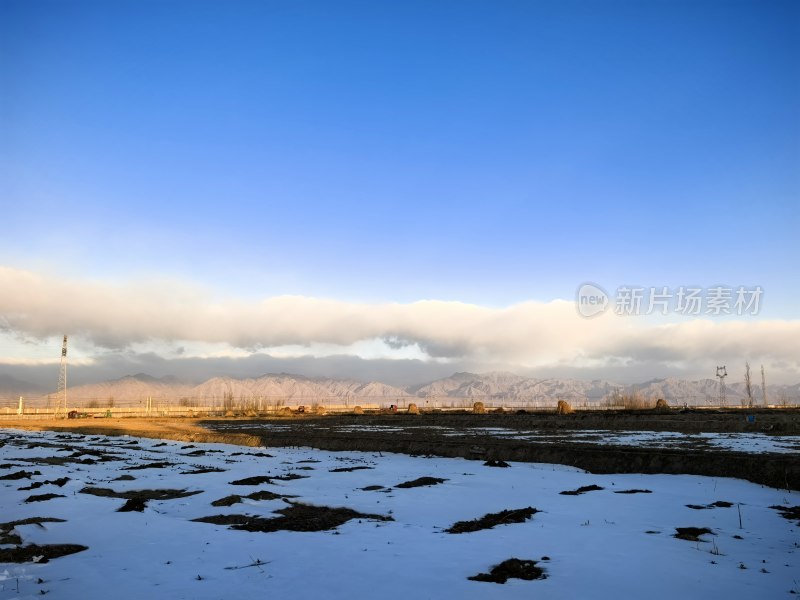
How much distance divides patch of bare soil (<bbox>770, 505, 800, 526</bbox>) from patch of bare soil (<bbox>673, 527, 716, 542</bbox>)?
112 inches

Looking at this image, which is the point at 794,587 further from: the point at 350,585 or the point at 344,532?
the point at 344,532

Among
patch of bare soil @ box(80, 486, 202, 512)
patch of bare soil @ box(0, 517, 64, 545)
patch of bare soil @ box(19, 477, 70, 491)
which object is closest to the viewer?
patch of bare soil @ box(0, 517, 64, 545)

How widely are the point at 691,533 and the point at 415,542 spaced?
6.23 meters

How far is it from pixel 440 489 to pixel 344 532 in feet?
23.3

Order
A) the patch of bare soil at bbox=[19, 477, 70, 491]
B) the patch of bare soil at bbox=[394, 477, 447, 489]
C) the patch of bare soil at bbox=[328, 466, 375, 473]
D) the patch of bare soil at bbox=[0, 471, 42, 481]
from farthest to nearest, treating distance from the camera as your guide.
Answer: the patch of bare soil at bbox=[328, 466, 375, 473] → the patch of bare soil at bbox=[0, 471, 42, 481] → the patch of bare soil at bbox=[394, 477, 447, 489] → the patch of bare soil at bbox=[19, 477, 70, 491]

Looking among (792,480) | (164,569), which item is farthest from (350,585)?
(792,480)

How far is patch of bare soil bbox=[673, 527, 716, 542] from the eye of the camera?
A: 41.2 feet

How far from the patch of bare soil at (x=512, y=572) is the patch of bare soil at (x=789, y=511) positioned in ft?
27.1

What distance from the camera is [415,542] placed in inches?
488

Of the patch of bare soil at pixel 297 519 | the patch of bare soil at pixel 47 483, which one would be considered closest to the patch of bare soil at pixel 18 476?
the patch of bare soil at pixel 47 483

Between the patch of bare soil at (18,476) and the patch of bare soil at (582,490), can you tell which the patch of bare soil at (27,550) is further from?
the patch of bare soil at (582,490)

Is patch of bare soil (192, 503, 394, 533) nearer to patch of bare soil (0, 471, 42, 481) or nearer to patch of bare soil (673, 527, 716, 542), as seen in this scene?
patch of bare soil (673, 527, 716, 542)

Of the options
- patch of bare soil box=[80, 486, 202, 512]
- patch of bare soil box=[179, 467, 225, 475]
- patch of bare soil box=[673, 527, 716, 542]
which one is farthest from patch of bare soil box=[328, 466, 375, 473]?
patch of bare soil box=[673, 527, 716, 542]

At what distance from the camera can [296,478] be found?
2312cm
